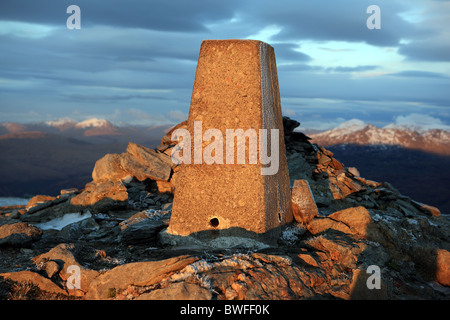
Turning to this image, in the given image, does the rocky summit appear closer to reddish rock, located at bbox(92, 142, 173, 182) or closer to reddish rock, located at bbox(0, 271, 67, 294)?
reddish rock, located at bbox(0, 271, 67, 294)

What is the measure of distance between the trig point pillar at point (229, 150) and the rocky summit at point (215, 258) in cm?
44

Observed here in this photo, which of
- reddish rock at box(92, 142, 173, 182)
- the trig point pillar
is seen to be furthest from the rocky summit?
reddish rock at box(92, 142, 173, 182)

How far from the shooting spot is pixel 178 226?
827 cm

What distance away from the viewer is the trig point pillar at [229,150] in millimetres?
7797

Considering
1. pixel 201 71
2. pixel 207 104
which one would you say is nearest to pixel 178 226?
pixel 207 104

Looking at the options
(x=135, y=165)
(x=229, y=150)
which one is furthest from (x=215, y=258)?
(x=135, y=165)

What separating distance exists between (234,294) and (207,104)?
389cm

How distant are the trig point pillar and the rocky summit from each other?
1.45ft

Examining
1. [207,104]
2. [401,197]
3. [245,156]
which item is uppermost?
[207,104]

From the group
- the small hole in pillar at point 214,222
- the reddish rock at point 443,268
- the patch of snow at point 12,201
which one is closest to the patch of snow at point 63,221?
the small hole in pillar at point 214,222

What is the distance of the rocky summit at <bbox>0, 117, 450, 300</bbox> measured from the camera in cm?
591

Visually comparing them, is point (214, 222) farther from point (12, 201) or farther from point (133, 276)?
point (12, 201)

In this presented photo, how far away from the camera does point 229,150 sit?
7871 mm
